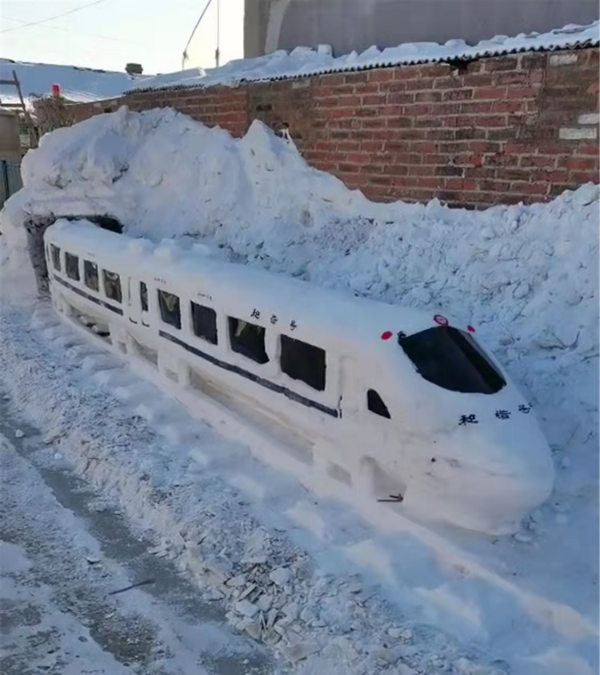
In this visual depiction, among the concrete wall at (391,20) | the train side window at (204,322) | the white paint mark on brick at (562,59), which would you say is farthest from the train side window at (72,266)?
the white paint mark on brick at (562,59)

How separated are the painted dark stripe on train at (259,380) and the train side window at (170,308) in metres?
0.13

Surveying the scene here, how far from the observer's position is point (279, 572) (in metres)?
3.96

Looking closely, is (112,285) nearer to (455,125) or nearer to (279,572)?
(455,125)

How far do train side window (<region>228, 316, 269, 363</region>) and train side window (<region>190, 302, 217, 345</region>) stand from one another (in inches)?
9.9

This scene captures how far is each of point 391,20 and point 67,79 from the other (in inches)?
842

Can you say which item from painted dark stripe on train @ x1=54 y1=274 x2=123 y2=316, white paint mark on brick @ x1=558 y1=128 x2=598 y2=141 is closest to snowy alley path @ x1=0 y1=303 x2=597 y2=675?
painted dark stripe on train @ x1=54 y1=274 x2=123 y2=316

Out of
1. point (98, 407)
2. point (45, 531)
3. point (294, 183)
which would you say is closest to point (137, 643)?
point (45, 531)

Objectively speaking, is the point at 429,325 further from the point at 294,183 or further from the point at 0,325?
the point at 0,325

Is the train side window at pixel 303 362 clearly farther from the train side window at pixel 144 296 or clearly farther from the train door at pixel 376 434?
the train side window at pixel 144 296

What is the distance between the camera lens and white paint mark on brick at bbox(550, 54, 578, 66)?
535cm

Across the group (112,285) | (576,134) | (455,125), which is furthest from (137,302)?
(576,134)

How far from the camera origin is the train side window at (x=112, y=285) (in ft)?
23.6

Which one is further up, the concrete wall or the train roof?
the concrete wall

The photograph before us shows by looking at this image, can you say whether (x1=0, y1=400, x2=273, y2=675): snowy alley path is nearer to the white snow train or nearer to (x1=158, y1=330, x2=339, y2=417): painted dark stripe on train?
the white snow train
